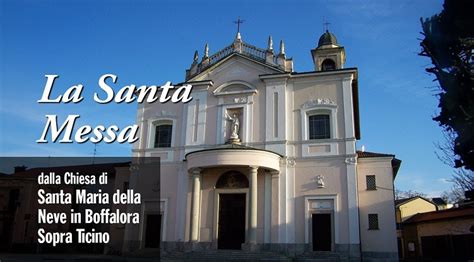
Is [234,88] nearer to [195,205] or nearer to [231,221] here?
[195,205]

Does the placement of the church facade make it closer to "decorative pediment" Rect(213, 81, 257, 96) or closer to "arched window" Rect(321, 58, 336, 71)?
"decorative pediment" Rect(213, 81, 257, 96)

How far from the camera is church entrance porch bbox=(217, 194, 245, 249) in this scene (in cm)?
2158

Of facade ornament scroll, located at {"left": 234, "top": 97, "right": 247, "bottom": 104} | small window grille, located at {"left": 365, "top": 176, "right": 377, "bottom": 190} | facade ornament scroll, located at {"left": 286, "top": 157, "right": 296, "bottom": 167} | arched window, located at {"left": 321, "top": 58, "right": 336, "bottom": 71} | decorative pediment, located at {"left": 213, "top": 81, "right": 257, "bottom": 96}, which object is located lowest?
small window grille, located at {"left": 365, "top": 176, "right": 377, "bottom": 190}

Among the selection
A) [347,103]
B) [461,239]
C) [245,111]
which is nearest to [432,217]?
[461,239]

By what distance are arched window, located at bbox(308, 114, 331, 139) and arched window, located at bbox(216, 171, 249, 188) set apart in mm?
4250

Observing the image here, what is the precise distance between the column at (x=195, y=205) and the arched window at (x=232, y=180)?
A: 1.22 m

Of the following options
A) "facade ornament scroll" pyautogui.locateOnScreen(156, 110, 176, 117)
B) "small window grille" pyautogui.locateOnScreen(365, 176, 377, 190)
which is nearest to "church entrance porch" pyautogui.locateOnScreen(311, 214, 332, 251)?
"small window grille" pyautogui.locateOnScreen(365, 176, 377, 190)

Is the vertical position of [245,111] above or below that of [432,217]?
above

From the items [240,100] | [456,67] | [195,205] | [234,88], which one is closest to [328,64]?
[234,88]

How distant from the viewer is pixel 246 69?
79.9 ft

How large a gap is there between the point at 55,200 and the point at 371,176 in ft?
50.9

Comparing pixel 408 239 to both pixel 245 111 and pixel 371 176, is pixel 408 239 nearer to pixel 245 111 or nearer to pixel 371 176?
pixel 371 176

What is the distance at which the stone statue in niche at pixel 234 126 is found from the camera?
22.8 meters

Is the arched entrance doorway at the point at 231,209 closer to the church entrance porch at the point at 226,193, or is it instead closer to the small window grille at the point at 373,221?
the church entrance porch at the point at 226,193
